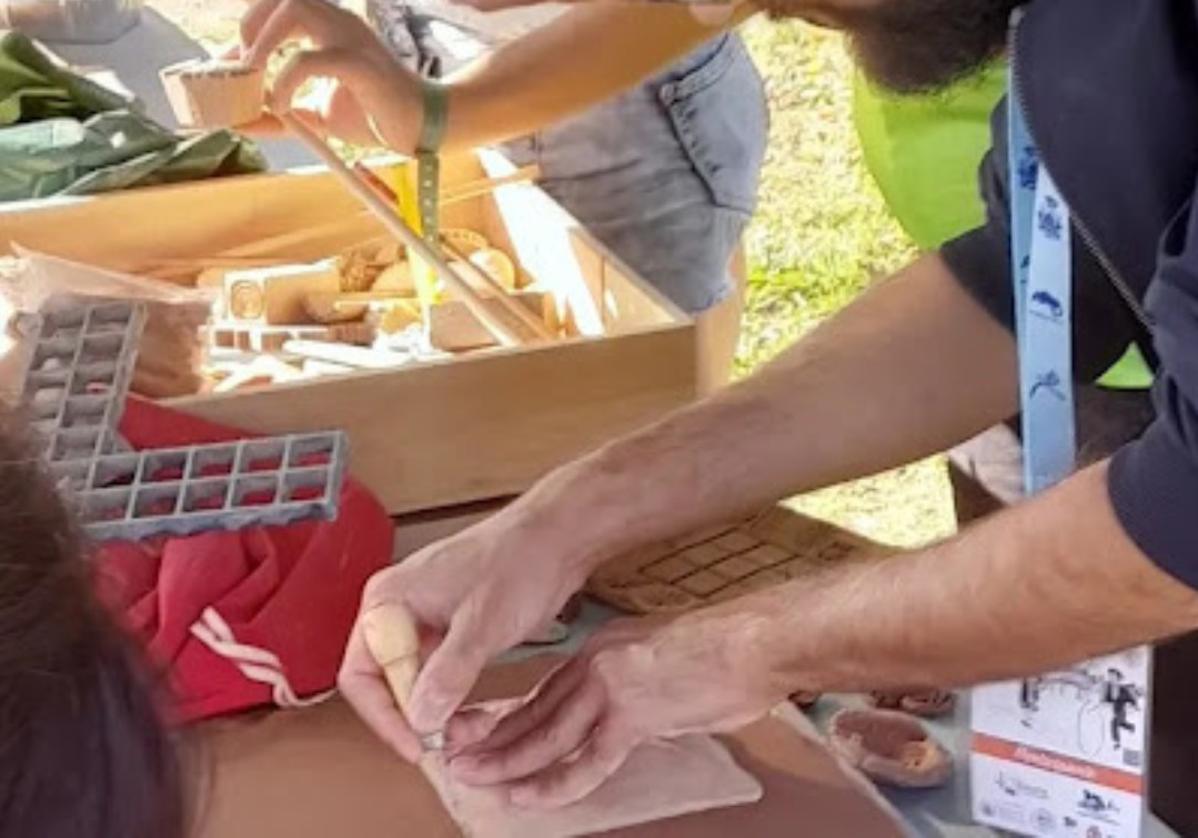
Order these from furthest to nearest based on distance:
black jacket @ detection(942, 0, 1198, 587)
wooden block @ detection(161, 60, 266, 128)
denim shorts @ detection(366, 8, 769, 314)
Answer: denim shorts @ detection(366, 8, 769, 314) → wooden block @ detection(161, 60, 266, 128) → black jacket @ detection(942, 0, 1198, 587)

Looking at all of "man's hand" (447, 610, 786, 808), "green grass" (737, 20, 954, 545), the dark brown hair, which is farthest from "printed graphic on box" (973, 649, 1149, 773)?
"green grass" (737, 20, 954, 545)

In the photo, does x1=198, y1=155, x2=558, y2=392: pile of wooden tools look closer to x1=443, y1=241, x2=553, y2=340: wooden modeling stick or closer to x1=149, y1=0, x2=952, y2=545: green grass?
x1=443, y1=241, x2=553, y2=340: wooden modeling stick

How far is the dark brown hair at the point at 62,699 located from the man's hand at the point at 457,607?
1.64ft

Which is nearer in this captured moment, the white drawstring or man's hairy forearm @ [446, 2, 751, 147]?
the white drawstring

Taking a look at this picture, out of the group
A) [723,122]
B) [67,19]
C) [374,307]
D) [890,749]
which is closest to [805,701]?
[890,749]

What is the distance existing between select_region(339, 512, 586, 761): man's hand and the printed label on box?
0.24 metres

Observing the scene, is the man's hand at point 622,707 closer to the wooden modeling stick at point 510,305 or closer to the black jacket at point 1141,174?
the black jacket at point 1141,174

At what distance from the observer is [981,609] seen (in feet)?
3.28

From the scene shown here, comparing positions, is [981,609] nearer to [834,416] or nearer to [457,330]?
[834,416]

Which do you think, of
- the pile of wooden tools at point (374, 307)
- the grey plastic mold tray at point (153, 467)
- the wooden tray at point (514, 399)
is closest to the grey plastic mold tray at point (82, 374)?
the grey plastic mold tray at point (153, 467)

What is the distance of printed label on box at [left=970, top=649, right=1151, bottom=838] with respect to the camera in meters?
1.01

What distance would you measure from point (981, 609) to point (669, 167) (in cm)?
83

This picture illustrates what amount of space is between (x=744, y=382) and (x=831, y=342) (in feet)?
0.18

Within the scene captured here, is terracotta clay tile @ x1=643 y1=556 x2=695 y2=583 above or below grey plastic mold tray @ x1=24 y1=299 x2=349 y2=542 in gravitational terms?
below
